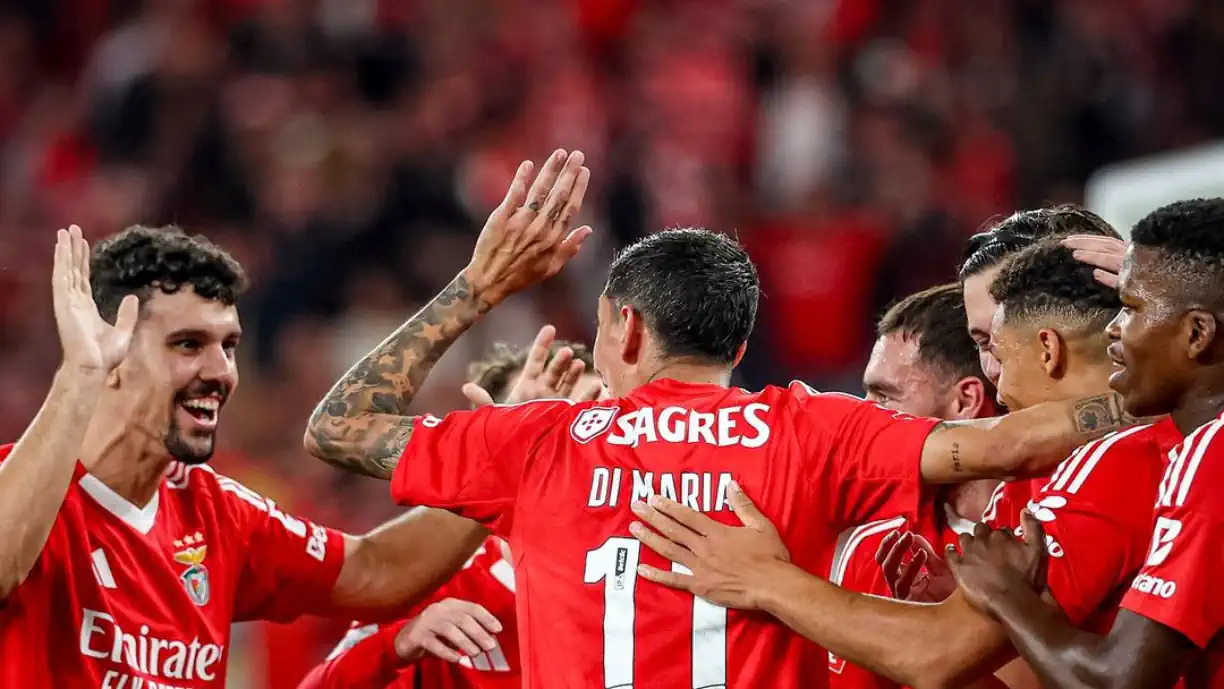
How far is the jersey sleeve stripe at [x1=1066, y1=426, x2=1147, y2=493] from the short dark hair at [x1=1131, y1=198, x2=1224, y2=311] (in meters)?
0.34

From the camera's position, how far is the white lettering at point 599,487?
387cm

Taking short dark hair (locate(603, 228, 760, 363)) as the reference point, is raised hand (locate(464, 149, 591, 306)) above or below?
above

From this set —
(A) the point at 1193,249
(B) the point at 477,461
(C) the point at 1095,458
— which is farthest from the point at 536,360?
(A) the point at 1193,249

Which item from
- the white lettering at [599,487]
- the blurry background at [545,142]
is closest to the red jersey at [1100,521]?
the white lettering at [599,487]

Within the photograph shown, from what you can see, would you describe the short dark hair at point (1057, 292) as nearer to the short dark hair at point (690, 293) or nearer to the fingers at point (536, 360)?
the short dark hair at point (690, 293)

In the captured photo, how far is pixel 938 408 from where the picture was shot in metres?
4.75

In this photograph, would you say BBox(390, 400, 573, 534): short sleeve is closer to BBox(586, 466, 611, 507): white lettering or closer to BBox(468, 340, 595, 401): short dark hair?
BBox(586, 466, 611, 507): white lettering

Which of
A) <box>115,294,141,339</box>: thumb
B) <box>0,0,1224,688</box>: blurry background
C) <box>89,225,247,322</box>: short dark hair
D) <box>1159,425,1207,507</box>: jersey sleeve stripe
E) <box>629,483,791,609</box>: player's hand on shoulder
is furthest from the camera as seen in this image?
<box>0,0,1224,688</box>: blurry background

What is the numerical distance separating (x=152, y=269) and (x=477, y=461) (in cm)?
145

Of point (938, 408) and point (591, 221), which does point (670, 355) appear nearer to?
point (938, 408)

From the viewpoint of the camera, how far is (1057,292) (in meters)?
4.09

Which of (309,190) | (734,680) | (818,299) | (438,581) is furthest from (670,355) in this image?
(309,190)

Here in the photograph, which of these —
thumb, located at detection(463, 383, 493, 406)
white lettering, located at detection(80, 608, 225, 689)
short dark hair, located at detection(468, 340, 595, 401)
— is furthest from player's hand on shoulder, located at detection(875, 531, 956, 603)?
white lettering, located at detection(80, 608, 225, 689)

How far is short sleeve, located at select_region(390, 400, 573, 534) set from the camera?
13.1 ft
